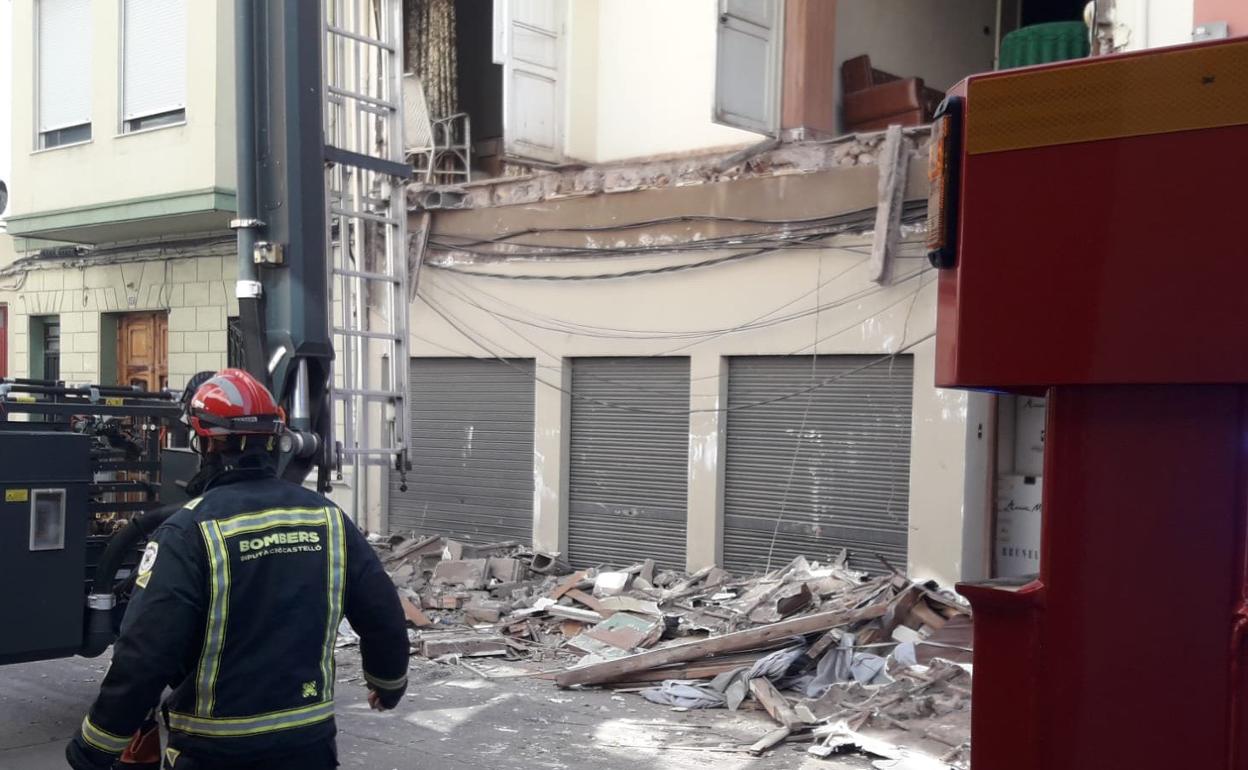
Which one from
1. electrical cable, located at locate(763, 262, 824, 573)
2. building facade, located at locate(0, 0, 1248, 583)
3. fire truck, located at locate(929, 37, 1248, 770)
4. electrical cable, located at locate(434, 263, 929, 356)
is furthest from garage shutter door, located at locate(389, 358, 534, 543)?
fire truck, located at locate(929, 37, 1248, 770)

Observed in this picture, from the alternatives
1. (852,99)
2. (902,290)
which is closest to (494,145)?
(852,99)

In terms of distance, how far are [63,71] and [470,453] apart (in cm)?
837

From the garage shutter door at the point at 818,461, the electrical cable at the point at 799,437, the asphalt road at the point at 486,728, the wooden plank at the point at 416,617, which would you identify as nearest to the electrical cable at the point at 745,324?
the electrical cable at the point at 799,437

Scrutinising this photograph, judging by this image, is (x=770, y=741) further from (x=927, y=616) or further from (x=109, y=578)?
(x=109, y=578)

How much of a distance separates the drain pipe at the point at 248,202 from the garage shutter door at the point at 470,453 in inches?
269

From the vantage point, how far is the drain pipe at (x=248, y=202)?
6.94m

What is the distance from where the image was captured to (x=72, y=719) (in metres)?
7.68

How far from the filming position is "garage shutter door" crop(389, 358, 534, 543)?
13836mm

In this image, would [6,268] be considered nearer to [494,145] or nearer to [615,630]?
[494,145]

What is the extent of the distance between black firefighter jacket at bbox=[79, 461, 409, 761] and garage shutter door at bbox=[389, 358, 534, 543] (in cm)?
1008

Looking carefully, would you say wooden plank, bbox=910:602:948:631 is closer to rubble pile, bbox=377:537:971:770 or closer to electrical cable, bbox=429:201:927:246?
rubble pile, bbox=377:537:971:770

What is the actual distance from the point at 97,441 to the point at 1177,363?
6.97 metres

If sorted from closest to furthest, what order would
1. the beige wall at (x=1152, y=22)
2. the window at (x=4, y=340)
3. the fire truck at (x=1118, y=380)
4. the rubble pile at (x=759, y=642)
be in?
the fire truck at (x=1118, y=380)
the rubble pile at (x=759, y=642)
the beige wall at (x=1152, y=22)
the window at (x=4, y=340)

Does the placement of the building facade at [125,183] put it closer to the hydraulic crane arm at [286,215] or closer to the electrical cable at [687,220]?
the electrical cable at [687,220]
